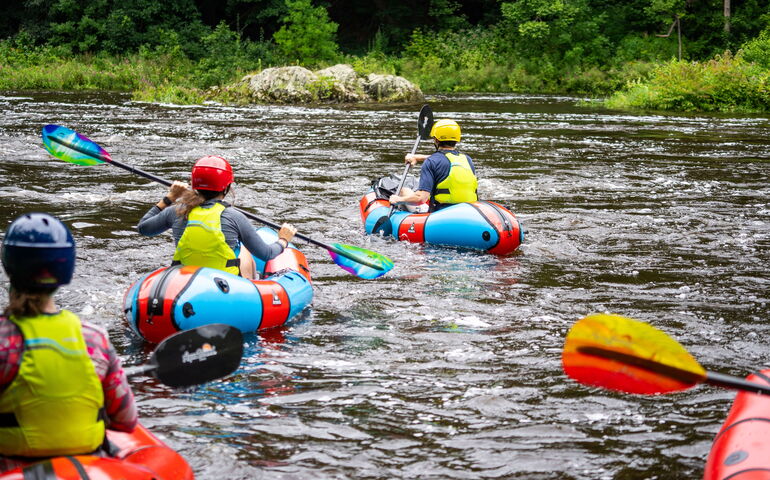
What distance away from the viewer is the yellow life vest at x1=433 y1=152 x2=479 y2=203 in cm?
774

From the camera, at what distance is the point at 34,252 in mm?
2367

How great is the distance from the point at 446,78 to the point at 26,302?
26.8 metres

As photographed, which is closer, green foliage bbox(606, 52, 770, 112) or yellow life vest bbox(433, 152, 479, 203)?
yellow life vest bbox(433, 152, 479, 203)

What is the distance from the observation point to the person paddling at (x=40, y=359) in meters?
2.36

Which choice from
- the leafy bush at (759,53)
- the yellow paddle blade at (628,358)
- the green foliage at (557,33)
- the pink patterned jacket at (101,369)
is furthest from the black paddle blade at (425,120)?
the green foliage at (557,33)

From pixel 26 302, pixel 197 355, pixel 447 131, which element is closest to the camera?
pixel 26 302

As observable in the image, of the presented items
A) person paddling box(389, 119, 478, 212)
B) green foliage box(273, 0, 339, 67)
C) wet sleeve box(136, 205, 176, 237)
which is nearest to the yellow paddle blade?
wet sleeve box(136, 205, 176, 237)

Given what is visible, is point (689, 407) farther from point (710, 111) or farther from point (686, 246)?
point (710, 111)

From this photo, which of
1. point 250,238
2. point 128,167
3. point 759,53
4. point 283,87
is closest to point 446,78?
point 283,87

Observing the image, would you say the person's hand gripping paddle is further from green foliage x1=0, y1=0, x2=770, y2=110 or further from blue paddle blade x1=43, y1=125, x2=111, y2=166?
green foliage x1=0, y1=0, x2=770, y2=110

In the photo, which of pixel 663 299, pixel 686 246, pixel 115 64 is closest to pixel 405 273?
pixel 663 299

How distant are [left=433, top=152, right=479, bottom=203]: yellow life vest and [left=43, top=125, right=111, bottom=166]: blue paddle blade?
303 cm

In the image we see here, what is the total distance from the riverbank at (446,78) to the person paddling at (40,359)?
777 inches

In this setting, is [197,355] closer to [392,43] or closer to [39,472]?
[39,472]
